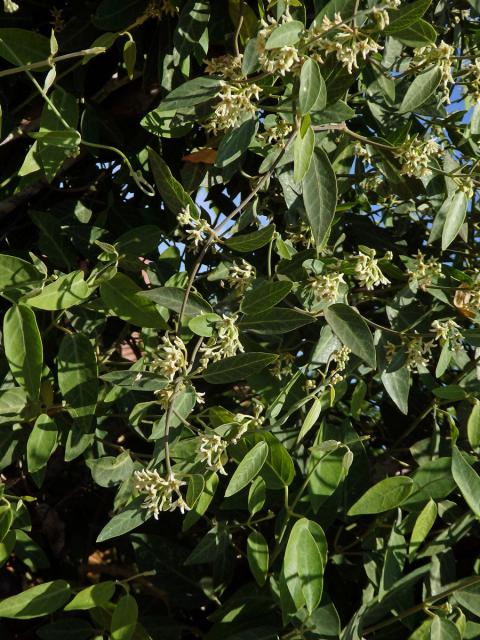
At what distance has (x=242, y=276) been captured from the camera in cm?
125

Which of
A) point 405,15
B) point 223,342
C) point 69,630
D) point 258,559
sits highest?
point 405,15

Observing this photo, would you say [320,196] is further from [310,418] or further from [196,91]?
[310,418]

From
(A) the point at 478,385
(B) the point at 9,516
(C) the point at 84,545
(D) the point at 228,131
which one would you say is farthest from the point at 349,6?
(C) the point at 84,545

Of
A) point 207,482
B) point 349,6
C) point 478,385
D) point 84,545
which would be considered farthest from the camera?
point 84,545

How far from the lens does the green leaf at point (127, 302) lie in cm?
112

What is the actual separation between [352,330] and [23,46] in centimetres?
62

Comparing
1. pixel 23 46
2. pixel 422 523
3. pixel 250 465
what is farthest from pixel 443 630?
pixel 23 46

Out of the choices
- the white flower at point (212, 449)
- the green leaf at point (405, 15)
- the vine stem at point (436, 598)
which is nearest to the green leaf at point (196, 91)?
the green leaf at point (405, 15)

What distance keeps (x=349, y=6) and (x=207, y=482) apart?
2.23ft

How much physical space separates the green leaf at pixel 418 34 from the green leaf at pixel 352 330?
38 cm

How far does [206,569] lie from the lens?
1417 mm

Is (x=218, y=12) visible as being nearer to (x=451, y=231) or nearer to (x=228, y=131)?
(x=228, y=131)

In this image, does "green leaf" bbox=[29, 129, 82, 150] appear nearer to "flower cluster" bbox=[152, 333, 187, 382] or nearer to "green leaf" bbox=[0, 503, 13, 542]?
"flower cluster" bbox=[152, 333, 187, 382]

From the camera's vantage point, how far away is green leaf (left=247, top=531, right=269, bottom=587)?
47.7 inches
